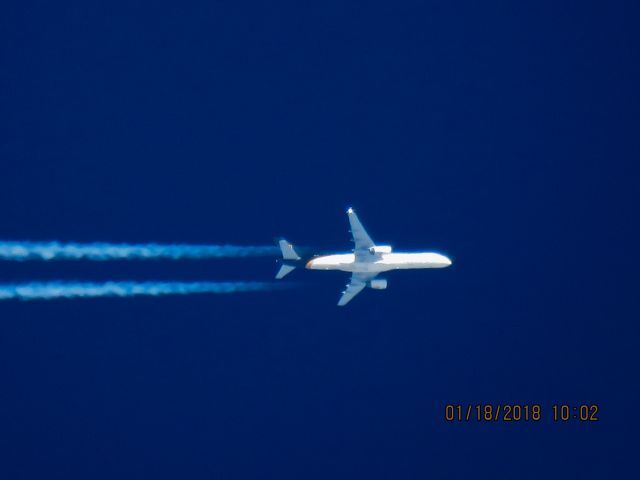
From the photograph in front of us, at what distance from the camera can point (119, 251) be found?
187ft

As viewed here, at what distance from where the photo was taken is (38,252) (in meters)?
50.7

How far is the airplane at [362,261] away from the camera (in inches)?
2335

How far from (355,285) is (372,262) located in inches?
127

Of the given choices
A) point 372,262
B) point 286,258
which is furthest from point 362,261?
point 286,258

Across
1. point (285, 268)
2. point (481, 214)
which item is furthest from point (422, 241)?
point (285, 268)

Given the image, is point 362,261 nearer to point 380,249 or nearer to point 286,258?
point 380,249

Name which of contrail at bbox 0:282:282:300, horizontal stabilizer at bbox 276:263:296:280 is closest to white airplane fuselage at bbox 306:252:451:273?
horizontal stabilizer at bbox 276:263:296:280

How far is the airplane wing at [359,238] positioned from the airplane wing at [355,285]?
2620 millimetres

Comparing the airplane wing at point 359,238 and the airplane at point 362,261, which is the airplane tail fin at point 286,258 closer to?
the airplane at point 362,261

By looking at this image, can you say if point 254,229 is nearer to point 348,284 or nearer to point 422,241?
point 348,284

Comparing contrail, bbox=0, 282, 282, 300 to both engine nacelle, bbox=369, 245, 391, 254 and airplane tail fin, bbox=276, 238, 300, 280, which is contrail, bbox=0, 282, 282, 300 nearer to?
airplane tail fin, bbox=276, 238, 300, 280

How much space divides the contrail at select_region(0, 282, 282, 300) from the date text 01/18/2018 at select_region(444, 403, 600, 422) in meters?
17.0

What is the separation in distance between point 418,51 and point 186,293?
90.3ft

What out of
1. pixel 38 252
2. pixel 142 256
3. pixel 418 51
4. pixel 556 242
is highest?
pixel 418 51
